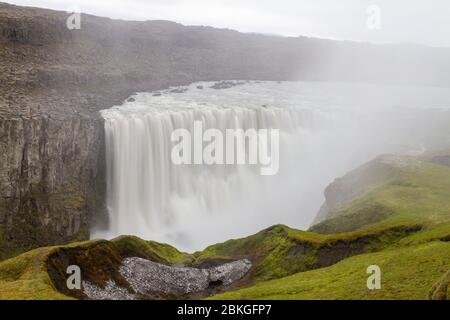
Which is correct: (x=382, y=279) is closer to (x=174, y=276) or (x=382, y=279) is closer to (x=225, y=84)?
(x=174, y=276)

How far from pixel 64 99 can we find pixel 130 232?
2387 centimetres

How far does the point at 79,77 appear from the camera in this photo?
81250mm

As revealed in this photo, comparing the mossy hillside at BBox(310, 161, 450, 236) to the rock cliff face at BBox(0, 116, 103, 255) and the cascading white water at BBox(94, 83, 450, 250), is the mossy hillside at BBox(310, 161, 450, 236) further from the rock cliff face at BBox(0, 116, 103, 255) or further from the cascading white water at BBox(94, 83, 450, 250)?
the rock cliff face at BBox(0, 116, 103, 255)

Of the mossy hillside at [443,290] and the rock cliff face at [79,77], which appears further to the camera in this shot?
the rock cliff face at [79,77]

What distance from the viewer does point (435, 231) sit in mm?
29406

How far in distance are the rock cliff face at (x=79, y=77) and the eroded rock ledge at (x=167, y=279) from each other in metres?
24.6

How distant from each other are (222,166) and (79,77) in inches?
1280

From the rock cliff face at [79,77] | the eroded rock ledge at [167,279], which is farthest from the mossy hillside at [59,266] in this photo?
the rock cliff face at [79,77]

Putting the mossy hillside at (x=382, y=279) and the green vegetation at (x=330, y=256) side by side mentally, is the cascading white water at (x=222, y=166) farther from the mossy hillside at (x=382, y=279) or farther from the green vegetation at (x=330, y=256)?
the mossy hillside at (x=382, y=279)

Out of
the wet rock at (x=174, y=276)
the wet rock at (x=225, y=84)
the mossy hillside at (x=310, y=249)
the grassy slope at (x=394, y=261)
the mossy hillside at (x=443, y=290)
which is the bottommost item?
the wet rock at (x=174, y=276)

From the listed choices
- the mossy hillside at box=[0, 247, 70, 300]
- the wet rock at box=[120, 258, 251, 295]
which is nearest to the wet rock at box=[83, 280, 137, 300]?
the wet rock at box=[120, 258, 251, 295]

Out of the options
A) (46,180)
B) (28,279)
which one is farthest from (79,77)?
(28,279)

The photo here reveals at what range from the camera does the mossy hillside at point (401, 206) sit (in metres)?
35.1

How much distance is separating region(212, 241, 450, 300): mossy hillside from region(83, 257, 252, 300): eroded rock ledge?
6344 millimetres
